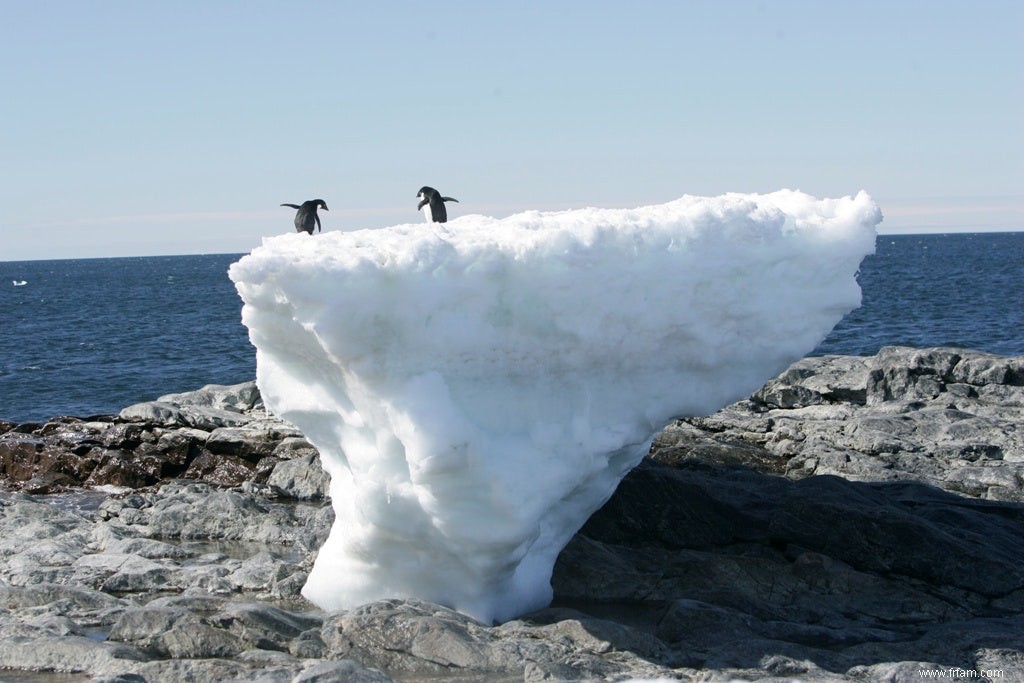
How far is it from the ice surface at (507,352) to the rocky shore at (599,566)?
656 millimetres

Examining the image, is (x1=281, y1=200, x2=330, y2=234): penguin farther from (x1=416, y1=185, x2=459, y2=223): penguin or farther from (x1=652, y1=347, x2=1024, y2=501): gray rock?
(x1=652, y1=347, x2=1024, y2=501): gray rock

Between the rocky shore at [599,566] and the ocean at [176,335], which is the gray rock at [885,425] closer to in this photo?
the rocky shore at [599,566]

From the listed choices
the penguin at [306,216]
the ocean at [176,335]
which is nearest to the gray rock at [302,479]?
the penguin at [306,216]

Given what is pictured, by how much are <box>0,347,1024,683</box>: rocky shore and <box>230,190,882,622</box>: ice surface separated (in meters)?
0.66

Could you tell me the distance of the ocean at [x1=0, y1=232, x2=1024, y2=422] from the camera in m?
33.0

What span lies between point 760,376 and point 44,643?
624 centimetres

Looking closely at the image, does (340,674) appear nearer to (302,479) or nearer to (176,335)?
(302,479)

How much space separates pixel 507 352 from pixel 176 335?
42562 millimetres

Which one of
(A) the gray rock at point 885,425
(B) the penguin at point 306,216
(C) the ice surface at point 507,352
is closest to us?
(C) the ice surface at point 507,352

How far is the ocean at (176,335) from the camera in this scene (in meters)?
33.0

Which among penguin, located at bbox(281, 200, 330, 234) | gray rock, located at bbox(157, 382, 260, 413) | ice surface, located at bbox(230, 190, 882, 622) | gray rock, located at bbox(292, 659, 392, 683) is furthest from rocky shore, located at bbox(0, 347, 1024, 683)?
penguin, located at bbox(281, 200, 330, 234)

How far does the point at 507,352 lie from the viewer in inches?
378

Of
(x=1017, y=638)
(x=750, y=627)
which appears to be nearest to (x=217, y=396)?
(x=750, y=627)

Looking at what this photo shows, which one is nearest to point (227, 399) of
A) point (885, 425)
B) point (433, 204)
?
point (433, 204)
